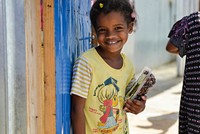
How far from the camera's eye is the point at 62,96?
1523 mm

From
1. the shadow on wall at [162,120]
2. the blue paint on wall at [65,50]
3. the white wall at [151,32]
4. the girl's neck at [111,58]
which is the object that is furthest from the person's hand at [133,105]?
the white wall at [151,32]

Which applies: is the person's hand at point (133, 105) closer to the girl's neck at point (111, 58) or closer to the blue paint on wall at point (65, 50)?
the girl's neck at point (111, 58)

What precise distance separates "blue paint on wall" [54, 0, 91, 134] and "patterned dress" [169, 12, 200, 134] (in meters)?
0.56

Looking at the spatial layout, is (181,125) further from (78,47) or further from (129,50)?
(129,50)

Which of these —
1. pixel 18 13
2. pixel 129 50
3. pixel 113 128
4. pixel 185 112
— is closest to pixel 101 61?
pixel 113 128

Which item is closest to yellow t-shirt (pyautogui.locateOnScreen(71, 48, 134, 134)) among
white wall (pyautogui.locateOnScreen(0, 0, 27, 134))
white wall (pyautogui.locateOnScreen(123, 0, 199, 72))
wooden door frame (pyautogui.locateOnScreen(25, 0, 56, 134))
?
wooden door frame (pyautogui.locateOnScreen(25, 0, 56, 134))

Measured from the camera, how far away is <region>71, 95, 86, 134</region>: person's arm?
5.17 feet

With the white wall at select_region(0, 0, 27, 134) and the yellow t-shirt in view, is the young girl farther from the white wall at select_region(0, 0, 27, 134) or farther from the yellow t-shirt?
the white wall at select_region(0, 0, 27, 134)

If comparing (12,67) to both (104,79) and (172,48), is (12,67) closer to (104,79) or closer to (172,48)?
(104,79)

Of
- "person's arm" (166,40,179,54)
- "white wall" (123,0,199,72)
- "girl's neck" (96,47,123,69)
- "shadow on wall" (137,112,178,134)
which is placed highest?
"white wall" (123,0,199,72)

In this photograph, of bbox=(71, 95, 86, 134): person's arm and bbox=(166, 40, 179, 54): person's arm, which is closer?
bbox=(71, 95, 86, 134): person's arm

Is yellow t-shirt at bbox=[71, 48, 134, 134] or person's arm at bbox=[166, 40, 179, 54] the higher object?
person's arm at bbox=[166, 40, 179, 54]

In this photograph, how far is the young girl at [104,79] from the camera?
1577 millimetres

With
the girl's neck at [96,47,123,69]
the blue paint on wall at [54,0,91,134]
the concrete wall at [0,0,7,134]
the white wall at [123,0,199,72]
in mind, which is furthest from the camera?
the white wall at [123,0,199,72]
